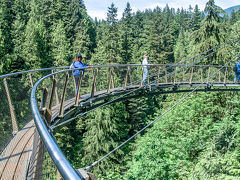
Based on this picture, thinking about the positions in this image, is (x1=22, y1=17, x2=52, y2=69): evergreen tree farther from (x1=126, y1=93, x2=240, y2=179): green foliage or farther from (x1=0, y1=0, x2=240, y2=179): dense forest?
(x1=126, y1=93, x2=240, y2=179): green foliage

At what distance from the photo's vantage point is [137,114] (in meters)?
28.6

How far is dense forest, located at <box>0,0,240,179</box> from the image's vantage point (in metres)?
9.14

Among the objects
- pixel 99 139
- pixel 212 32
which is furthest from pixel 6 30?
pixel 212 32

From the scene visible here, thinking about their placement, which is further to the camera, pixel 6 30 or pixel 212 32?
pixel 6 30

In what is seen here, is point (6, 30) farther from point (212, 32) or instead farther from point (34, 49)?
point (212, 32)

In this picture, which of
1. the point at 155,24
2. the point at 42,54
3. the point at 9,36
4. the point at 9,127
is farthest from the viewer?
the point at 155,24

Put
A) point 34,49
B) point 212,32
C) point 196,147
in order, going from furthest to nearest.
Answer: point 34,49 → point 212,32 → point 196,147

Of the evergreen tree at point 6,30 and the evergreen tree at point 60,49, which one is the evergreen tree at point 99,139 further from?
the evergreen tree at point 6,30

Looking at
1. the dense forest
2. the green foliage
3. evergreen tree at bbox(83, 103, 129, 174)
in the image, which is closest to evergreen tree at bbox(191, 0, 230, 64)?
the dense forest

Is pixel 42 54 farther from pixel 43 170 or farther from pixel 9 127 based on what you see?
pixel 43 170

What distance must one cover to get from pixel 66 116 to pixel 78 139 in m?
22.3

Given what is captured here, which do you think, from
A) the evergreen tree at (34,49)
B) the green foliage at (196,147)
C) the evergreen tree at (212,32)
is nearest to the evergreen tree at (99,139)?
the green foliage at (196,147)

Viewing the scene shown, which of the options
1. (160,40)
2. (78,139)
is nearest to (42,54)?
(78,139)

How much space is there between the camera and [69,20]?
118 ft
